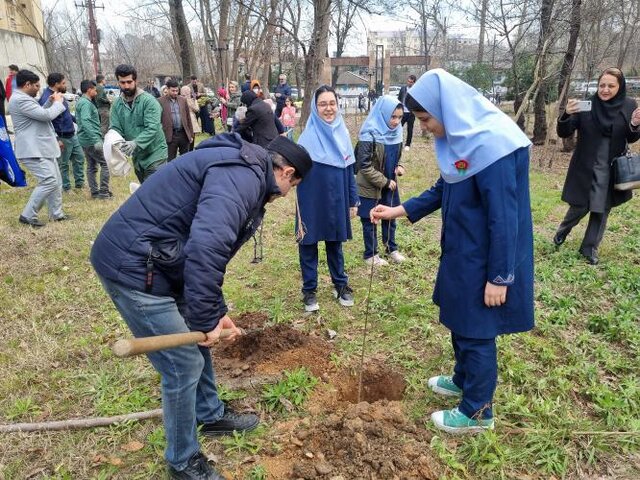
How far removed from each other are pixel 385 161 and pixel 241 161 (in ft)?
10.8

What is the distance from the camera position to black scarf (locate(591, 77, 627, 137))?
483 centimetres

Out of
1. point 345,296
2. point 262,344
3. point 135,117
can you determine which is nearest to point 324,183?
point 345,296

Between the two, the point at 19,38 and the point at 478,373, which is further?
the point at 19,38

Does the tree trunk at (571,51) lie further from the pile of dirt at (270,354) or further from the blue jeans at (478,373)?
the blue jeans at (478,373)

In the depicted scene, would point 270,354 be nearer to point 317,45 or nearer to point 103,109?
point 103,109

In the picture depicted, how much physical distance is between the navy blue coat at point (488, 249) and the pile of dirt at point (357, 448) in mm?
680

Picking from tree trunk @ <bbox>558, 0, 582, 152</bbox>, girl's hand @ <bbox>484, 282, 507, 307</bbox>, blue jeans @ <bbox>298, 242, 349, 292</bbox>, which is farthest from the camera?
tree trunk @ <bbox>558, 0, 582, 152</bbox>

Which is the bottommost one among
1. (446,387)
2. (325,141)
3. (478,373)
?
(446,387)

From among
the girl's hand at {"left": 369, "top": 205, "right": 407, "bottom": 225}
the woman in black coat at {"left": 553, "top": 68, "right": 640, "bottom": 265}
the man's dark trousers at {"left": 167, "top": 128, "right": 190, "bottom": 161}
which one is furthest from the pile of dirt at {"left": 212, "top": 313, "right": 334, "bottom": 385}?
the man's dark trousers at {"left": 167, "top": 128, "right": 190, "bottom": 161}

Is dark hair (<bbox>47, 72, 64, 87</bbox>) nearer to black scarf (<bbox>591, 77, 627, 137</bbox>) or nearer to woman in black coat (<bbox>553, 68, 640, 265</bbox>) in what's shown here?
woman in black coat (<bbox>553, 68, 640, 265</bbox>)

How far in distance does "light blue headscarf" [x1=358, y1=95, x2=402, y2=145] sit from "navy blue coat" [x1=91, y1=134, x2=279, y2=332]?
2.98 m

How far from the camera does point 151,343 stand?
5.79ft

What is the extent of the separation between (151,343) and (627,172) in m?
4.96

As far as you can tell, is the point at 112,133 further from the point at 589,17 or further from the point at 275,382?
the point at 589,17
